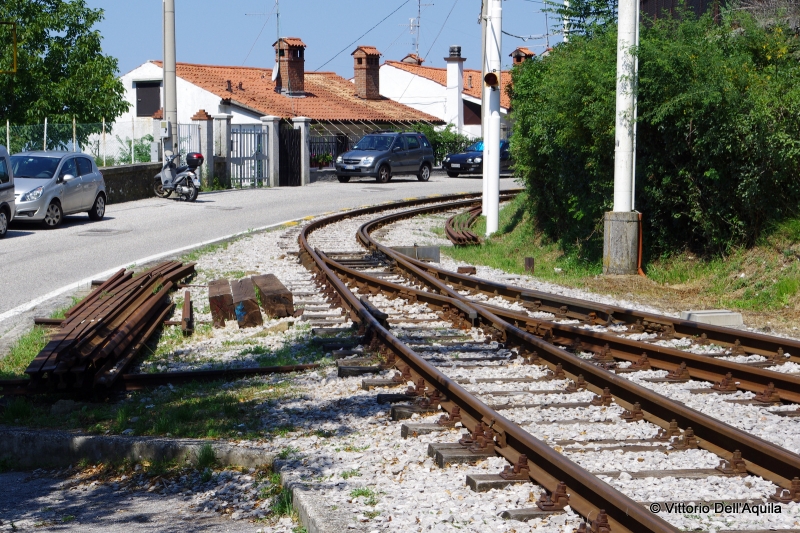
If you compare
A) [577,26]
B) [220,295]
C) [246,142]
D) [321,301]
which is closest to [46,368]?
[220,295]

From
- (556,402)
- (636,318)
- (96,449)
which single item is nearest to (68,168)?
(636,318)

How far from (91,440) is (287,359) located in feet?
8.83

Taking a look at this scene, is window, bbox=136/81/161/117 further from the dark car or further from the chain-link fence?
the chain-link fence

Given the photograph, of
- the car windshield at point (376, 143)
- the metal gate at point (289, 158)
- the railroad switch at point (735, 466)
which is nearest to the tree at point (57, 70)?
the metal gate at point (289, 158)

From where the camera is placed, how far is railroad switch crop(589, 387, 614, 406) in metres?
6.81

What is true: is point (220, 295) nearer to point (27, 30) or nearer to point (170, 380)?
point (170, 380)

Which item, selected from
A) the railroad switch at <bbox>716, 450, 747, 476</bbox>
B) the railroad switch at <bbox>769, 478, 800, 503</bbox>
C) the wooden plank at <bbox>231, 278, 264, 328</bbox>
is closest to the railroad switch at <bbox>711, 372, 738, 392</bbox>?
the railroad switch at <bbox>716, 450, 747, 476</bbox>

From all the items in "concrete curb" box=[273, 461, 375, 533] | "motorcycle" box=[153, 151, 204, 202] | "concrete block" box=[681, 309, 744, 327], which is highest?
"motorcycle" box=[153, 151, 204, 202]

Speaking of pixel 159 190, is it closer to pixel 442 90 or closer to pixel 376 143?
pixel 376 143

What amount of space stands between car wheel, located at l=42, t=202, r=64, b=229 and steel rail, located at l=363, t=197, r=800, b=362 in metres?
10.5

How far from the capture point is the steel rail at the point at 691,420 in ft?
16.6

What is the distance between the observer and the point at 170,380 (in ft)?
26.6

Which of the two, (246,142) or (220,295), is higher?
(246,142)

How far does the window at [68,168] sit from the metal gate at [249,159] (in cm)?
1247
